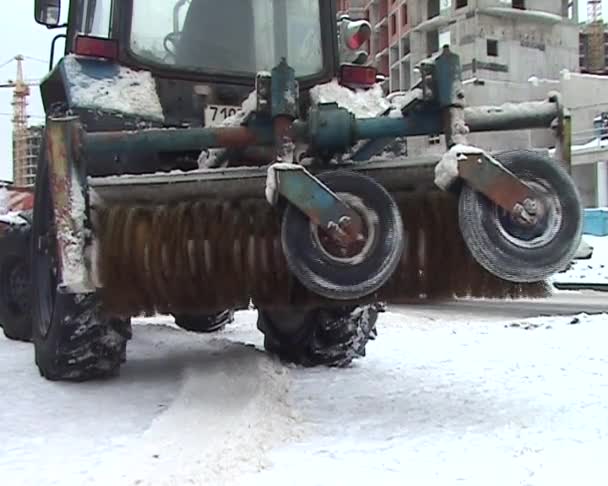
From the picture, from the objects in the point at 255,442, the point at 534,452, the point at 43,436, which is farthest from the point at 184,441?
the point at 534,452

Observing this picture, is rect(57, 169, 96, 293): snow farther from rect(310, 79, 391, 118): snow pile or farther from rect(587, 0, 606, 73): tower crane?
rect(587, 0, 606, 73): tower crane

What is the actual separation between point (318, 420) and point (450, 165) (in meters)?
1.13

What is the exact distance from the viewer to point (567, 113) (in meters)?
3.85

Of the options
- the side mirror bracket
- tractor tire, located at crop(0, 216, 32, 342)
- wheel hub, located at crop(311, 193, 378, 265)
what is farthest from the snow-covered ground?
the side mirror bracket

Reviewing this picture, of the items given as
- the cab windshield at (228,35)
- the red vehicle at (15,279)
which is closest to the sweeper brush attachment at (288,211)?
the cab windshield at (228,35)

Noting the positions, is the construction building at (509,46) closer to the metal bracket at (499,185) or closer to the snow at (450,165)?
the snow at (450,165)

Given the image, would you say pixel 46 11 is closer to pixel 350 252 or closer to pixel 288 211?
pixel 288 211

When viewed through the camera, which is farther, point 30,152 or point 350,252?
point 30,152

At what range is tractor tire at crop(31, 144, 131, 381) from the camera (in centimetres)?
429

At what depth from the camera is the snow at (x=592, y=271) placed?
15594 millimetres

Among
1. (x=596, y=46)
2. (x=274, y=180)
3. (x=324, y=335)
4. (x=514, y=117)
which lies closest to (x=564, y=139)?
(x=514, y=117)

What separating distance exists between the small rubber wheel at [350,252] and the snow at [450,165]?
0.20m

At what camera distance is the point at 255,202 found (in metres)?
3.75

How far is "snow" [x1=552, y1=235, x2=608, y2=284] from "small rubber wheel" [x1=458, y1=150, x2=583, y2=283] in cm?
1094
